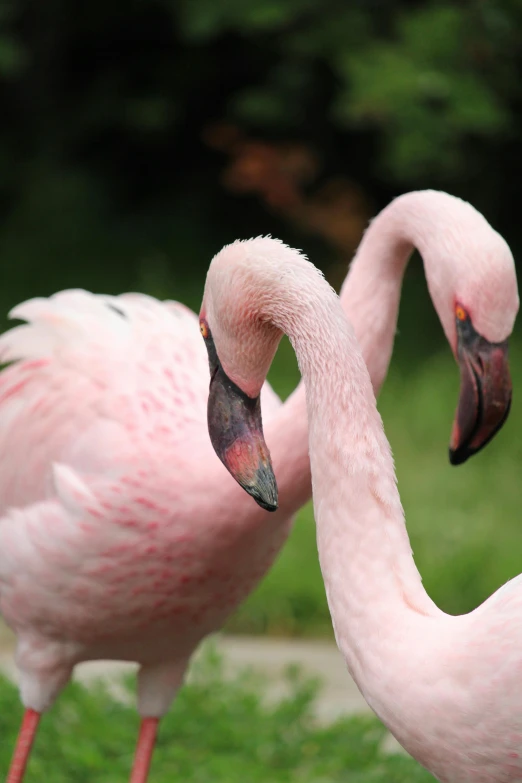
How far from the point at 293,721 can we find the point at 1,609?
3.93 ft

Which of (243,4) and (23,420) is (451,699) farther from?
(243,4)

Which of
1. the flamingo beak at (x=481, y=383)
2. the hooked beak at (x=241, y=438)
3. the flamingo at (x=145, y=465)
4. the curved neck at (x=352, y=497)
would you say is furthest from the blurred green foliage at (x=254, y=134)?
the curved neck at (x=352, y=497)

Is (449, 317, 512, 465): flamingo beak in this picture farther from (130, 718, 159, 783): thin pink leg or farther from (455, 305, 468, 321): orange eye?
(130, 718, 159, 783): thin pink leg

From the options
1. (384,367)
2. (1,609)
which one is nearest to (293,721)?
(1,609)

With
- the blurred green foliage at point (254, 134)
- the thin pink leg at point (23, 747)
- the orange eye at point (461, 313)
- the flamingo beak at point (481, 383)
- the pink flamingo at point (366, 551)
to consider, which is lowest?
the thin pink leg at point (23, 747)

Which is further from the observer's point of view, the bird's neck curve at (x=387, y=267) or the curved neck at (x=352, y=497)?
the bird's neck curve at (x=387, y=267)

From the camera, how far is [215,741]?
3992 mm

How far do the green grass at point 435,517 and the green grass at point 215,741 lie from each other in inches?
28.7

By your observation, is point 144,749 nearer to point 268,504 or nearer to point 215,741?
point 215,741

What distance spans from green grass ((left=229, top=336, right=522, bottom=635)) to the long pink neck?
222cm

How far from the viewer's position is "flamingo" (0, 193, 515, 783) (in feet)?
8.91

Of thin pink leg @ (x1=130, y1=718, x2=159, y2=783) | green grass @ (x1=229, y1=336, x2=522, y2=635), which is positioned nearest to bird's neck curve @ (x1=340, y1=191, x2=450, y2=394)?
thin pink leg @ (x1=130, y1=718, x2=159, y2=783)

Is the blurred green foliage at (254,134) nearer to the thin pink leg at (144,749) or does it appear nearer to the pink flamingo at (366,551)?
the thin pink leg at (144,749)

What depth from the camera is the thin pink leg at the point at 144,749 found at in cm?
338
